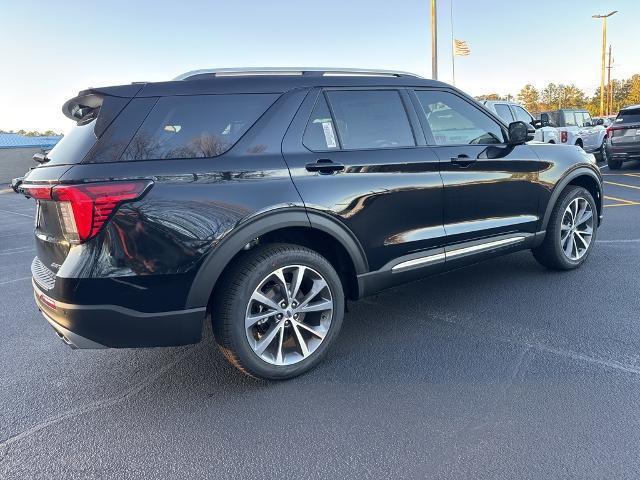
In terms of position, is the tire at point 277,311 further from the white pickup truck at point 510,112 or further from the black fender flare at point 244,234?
the white pickup truck at point 510,112

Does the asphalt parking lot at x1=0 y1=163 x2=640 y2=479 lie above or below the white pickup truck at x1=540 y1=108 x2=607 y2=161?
below

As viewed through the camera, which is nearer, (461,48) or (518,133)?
(518,133)

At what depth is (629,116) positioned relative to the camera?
1345cm

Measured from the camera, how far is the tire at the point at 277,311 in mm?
2715

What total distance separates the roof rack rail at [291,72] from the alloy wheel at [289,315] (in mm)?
1218

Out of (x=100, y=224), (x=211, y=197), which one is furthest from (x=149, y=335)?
(x=211, y=197)

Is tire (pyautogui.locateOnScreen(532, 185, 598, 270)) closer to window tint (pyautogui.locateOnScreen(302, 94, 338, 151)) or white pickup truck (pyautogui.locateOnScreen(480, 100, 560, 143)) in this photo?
Result: window tint (pyautogui.locateOnScreen(302, 94, 338, 151))

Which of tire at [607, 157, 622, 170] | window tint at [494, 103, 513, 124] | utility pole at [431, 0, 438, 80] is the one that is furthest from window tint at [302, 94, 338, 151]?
utility pole at [431, 0, 438, 80]

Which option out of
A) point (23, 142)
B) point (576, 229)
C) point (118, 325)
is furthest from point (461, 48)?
point (23, 142)

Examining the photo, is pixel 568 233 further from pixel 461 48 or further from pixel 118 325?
pixel 461 48

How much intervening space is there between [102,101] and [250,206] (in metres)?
0.98

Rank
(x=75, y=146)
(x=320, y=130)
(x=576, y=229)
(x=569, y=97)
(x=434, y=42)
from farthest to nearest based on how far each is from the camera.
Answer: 1. (x=569, y=97)
2. (x=434, y=42)
3. (x=576, y=229)
4. (x=320, y=130)
5. (x=75, y=146)

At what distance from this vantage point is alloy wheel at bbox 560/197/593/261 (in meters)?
4.71

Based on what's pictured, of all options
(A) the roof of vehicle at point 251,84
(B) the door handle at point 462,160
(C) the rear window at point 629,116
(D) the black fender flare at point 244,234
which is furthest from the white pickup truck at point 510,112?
(D) the black fender flare at point 244,234
